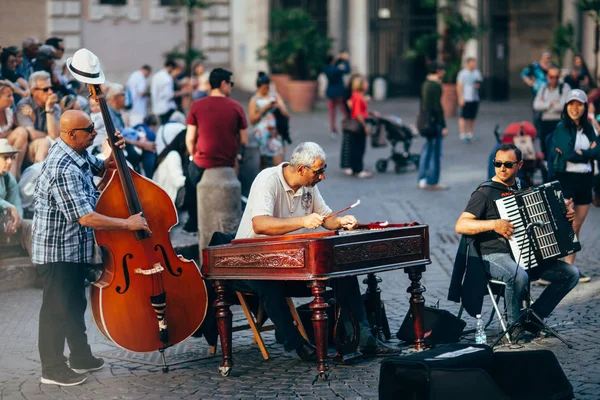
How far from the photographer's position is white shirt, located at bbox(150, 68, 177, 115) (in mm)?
19016

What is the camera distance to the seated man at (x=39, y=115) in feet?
37.7

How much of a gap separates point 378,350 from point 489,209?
52.2 inches

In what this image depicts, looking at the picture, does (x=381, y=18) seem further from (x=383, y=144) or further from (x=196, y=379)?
(x=196, y=379)

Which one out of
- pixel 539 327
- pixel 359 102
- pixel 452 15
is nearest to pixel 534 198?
pixel 539 327

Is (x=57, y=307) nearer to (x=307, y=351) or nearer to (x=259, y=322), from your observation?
(x=259, y=322)

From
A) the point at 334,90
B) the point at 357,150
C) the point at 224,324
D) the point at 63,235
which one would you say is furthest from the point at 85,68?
the point at 334,90

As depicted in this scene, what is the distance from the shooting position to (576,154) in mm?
10305

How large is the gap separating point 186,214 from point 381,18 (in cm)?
2058

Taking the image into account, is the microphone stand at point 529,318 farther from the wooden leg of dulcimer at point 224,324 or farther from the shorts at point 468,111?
the shorts at point 468,111

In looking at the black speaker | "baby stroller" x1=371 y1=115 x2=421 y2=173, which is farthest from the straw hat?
"baby stroller" x1=371 y1=115 x2=421 y2=173

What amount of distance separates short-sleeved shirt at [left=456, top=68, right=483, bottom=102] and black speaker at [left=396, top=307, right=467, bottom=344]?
1442 centimetres

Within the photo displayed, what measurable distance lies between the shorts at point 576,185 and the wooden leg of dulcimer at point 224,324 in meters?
3.97

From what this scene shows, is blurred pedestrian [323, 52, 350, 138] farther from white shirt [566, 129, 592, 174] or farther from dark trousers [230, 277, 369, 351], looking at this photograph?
dark trousers [230, 277, 369, 351]

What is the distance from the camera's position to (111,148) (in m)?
7.39
